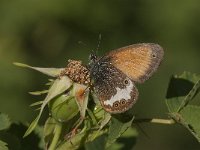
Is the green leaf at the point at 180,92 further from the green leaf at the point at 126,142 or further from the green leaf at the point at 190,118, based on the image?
the green leaf at the point at 126,142

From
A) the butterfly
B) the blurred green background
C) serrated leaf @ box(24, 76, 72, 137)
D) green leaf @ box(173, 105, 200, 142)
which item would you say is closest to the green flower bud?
serrated leaf @ box(24, 76, 72, 137)

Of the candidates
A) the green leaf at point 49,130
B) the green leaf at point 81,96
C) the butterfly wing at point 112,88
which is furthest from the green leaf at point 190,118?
the green leaf at point 49,130

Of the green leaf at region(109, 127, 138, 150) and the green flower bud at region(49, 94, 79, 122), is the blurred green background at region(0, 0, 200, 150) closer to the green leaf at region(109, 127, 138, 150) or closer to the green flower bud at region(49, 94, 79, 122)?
the green leaf at region(109, 127, 138, 150)

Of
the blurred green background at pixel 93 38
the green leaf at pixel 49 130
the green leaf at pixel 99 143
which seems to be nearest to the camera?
the green leaf at pixel 49 130

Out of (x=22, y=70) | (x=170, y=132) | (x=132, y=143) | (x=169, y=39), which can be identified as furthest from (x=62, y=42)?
(x=132, y=143)

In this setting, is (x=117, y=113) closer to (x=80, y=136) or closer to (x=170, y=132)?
(x=80, y=136)

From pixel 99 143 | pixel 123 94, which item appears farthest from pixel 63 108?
pixel 99 143

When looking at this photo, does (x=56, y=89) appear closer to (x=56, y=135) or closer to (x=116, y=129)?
(x=56, y=135)
